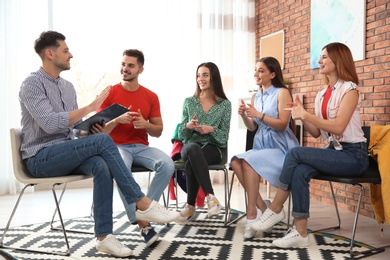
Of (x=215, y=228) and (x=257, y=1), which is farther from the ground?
(x=257, y=1)

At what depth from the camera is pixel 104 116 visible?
→ 116 inches

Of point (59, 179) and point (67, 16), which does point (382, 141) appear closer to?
point (59, 179)

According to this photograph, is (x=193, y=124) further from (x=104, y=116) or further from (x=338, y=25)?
(x=338, y=25)

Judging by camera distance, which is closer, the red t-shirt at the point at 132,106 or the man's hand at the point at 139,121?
the man's hand at the point at 139,121

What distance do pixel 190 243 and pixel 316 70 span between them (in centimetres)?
230

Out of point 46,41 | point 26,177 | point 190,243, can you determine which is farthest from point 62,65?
point 190,243

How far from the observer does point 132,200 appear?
8.93ft

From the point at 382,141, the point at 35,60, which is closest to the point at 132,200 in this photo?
the point at 382,141

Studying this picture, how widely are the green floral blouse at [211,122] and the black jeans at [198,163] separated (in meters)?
0.06

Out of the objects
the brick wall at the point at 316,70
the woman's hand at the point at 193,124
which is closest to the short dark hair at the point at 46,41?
the woman's hand at the point at 193,124

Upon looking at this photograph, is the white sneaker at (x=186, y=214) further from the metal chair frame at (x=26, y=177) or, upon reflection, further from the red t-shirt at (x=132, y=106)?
the metal chair frame at (x=26, y=177)

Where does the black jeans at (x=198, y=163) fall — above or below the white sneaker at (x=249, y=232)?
above

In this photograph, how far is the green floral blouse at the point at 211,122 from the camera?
350 centimetres

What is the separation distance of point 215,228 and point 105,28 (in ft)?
9.61
